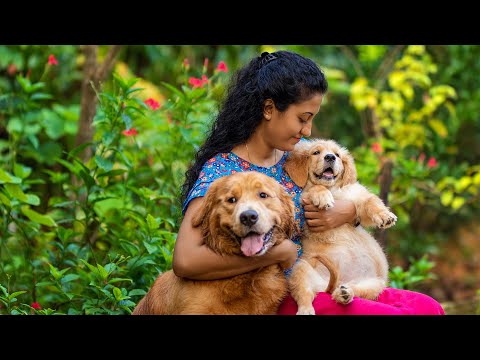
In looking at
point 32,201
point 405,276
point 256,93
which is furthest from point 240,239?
point 405,276

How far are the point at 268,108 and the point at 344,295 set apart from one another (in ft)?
4.03

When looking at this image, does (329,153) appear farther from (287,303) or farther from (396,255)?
(396,255)

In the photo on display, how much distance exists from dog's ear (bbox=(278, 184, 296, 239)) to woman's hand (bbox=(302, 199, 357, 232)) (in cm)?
38

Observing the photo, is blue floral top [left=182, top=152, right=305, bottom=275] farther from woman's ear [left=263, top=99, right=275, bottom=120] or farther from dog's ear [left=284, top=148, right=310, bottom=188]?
woman's ear [left=263, top=99, right=275, bottom=120]

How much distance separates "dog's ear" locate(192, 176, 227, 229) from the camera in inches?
150

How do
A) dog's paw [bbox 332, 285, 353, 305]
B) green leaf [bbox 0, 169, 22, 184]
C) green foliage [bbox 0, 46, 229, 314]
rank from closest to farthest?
dog's paw [bbox 332, 285, 353, 305] → green foliage [bbox 0, 46, 229, 314] → green leaf [bbox 0, 169, 22, 184]

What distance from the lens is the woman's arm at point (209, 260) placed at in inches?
148

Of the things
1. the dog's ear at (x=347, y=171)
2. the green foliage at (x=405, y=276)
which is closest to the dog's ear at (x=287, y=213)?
the dog's ear at (x=347, y=171)

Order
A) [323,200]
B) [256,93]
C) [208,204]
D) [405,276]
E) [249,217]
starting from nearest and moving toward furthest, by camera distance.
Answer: [249,217] < [208,204] < [323,200] < [256,93] < [405,276]

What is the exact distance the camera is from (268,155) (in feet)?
14.7

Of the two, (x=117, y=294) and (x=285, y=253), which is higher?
(x=285, y=253)

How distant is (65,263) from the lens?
5367mm

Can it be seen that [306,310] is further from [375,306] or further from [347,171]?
[347,171]

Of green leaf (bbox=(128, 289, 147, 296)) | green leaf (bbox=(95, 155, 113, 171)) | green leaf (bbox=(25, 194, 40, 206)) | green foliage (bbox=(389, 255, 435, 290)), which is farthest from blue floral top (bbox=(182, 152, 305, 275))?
green foliage (bbox=(389, 255, 435, 290))
